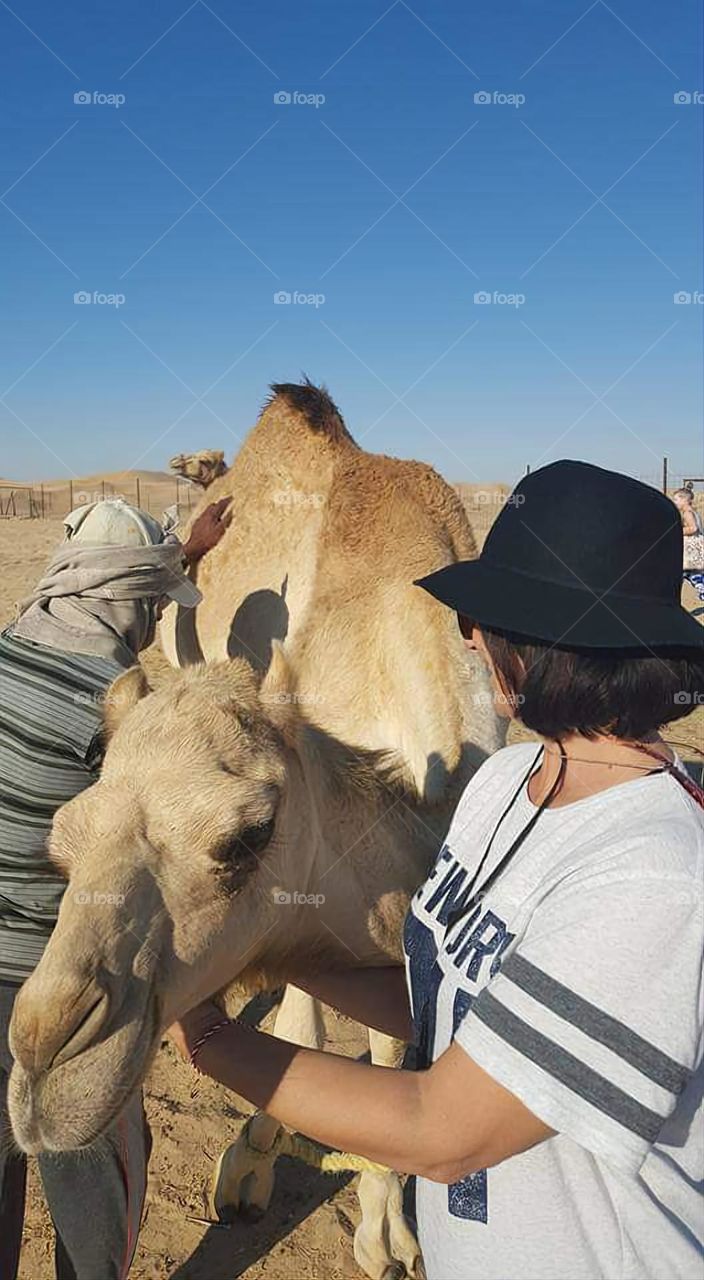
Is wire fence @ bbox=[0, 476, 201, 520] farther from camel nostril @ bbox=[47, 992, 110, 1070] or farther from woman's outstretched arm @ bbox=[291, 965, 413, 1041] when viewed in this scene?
camel nostril @ bbox=[47, 992, 110, 1070]

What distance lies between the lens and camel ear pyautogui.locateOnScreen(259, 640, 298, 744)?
2246 mm

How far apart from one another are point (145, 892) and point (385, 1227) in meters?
2.36

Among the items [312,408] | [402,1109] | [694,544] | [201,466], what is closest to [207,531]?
[312,408]

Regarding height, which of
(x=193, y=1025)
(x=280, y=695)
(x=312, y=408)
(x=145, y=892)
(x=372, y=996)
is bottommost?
(x=372, y=996)

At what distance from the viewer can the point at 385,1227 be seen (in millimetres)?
3402

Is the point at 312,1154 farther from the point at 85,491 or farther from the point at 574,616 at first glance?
the point at 85,491

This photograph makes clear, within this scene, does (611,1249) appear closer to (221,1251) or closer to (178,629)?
(221,1251)

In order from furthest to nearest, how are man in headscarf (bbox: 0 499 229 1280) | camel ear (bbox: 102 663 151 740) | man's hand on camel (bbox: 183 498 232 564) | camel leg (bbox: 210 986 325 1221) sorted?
man's hand on camel (bbox: 183 498 232 564) < camel leg (bbox: 210 986 325 1221) < man in headscarf (bbox: 0 499 229 1280) < camel ear (bbox: 102 663 151 740)

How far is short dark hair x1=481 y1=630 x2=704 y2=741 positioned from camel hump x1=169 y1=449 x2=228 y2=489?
6.56 meters

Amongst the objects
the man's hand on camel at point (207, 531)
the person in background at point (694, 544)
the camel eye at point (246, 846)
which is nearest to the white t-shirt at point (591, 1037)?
the camel eye at point (246, 846)

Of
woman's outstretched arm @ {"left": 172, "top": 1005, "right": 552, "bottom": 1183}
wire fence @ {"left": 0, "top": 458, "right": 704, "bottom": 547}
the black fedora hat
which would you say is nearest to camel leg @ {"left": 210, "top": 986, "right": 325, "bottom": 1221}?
woman's outstretched arm @ {"left": 172, "top": 1005, "right": 552, "bottom": 1183}

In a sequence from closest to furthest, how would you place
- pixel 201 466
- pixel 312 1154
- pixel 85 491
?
pixel 312 1154, pixel 201 466, pixel 85 491

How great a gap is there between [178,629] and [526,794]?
4.58 metres

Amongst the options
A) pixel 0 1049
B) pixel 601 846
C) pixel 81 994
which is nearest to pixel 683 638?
pixel 601 846
